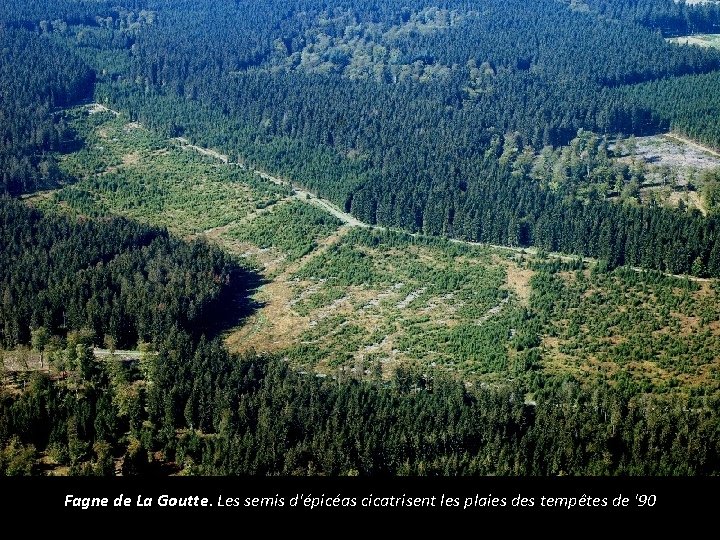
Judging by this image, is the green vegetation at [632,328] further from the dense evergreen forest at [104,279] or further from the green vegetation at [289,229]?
the dense evergreen forest at [104,279]

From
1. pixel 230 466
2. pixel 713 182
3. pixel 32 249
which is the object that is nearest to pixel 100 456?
pixel 230 466

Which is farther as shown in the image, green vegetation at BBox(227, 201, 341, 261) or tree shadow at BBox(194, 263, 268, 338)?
green vegetation at BBox(227, 201, 341, 261)

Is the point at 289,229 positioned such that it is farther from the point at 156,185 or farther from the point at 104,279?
the point at 104,279

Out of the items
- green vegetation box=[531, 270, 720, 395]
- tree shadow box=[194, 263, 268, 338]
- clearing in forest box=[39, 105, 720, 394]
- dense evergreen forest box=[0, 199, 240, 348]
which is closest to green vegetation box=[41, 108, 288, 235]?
clearing in forest box=[39, 105, 720, 394]

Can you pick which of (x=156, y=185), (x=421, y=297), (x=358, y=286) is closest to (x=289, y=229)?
(x=358, y=286)

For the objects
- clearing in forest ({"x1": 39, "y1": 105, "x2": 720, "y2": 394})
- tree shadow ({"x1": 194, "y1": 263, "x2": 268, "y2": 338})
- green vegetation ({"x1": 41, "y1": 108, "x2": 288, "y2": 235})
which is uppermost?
green vegetation ({"x1": 41, "y1": 108, "x2": 288, "y2": 235})

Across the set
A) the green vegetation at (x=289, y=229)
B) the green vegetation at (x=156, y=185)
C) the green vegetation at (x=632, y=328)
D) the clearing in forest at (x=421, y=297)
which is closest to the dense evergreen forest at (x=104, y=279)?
the clearing in forest at (x=421, y=297)

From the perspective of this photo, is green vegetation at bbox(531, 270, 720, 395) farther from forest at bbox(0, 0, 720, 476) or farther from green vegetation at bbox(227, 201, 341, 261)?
green vegetation at bbox(227, 201, 341, 261)

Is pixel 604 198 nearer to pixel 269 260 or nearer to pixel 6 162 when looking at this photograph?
pixel 269 260
